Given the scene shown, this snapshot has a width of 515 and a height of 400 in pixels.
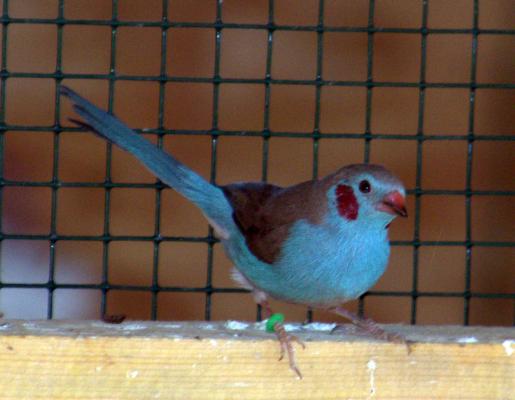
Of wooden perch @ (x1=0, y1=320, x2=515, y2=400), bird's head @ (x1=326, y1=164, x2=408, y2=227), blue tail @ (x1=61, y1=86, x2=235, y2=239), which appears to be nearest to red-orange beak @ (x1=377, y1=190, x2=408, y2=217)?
bird's head @ (x1=326, y1=164, x2=408, y2=227)

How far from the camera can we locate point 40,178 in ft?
14.1

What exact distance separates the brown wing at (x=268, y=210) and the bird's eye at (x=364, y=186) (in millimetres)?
127

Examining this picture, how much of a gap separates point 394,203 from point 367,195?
7cm

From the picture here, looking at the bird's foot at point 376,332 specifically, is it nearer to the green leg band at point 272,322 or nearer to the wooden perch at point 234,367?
the wooden perch at point 234,367

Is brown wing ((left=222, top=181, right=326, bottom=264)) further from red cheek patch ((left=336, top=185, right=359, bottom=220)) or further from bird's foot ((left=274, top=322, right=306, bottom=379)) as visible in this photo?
bird's foot ((left=274, top=322, right=306, bottom=379))

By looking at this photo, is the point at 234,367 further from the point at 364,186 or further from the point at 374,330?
the point at 364,186

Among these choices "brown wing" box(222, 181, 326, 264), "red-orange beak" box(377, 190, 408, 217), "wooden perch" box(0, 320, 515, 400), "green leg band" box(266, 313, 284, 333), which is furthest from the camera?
"brown wing" box(222, 181, 326, 264)

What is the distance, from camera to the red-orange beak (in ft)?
8.65

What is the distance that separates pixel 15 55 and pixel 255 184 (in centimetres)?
149

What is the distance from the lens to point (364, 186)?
269 centimetres

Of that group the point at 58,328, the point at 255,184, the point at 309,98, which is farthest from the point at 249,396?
the point at 309,98

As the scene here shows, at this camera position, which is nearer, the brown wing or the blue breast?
the blue breast

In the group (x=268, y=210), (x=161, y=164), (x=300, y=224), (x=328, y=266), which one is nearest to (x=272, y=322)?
(x=328, y=266)

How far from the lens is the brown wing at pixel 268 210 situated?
2.82m
